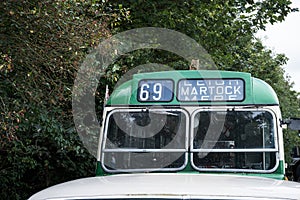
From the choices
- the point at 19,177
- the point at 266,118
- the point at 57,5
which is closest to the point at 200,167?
the point at 266,118

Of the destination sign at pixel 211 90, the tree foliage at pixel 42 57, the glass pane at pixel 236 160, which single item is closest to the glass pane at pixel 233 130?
the glass pane at pixel 236 160

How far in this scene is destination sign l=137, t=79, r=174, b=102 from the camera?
7059mm

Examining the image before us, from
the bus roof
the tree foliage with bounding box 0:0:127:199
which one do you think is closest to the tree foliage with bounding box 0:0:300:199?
the tree foliage with bounding box 0:0:127:199

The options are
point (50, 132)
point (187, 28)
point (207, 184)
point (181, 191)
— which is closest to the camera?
point (181, 191)

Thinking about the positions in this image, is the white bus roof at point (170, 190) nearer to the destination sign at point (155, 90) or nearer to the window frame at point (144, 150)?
the window frame at point (144, 150)

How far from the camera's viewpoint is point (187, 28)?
12.3 meters

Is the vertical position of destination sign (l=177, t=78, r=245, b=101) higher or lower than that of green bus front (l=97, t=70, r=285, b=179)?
higher

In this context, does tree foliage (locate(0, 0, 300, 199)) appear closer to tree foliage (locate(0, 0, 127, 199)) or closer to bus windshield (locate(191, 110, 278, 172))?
tree foliage (locate(0, 0, 127, 199))

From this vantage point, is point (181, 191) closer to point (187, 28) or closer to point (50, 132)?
point (50, 132)

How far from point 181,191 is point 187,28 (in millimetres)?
9549

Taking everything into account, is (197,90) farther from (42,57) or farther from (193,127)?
(42,57)

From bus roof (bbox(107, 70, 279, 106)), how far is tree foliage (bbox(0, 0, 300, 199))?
107cm

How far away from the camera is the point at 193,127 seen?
22.3ft

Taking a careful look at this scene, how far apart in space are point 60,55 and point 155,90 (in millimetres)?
1443
